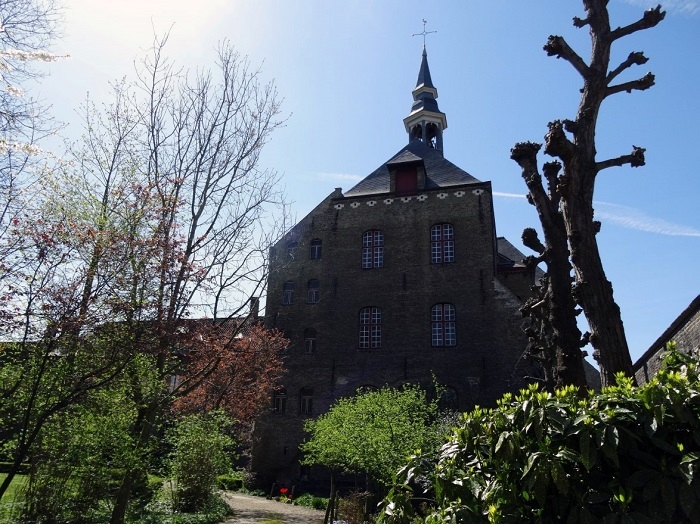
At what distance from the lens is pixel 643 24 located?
6426mm

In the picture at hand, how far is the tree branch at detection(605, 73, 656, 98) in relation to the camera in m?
6.47

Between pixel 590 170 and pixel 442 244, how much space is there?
17789 mm

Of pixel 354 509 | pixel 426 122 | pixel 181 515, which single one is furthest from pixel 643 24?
pixel 426 122

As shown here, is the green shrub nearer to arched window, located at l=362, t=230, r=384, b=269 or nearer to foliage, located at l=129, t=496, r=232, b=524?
foliage, located at l=129, t=496, r=232, b=524

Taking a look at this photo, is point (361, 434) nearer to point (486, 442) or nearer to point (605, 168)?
point (605, 168)

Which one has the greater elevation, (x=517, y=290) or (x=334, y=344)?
(x=517, y=290)

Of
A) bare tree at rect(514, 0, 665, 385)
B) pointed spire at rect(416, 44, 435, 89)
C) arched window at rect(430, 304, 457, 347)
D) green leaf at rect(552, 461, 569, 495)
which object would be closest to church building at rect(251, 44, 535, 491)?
arched window at rect(430, 304, 457, 347)

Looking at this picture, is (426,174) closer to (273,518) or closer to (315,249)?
(315,249)

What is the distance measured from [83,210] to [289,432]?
1562 centimetres

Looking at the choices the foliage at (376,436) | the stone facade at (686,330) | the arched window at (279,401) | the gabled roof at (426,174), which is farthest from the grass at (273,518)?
the gabled roof at (426,174)

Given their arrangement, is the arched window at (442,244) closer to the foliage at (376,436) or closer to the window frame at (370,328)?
the window frame at (370,328)

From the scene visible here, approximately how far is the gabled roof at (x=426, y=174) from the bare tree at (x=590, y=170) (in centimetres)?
1806

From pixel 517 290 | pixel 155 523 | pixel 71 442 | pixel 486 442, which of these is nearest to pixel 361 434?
pixel 155 523

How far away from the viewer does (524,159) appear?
689cm
